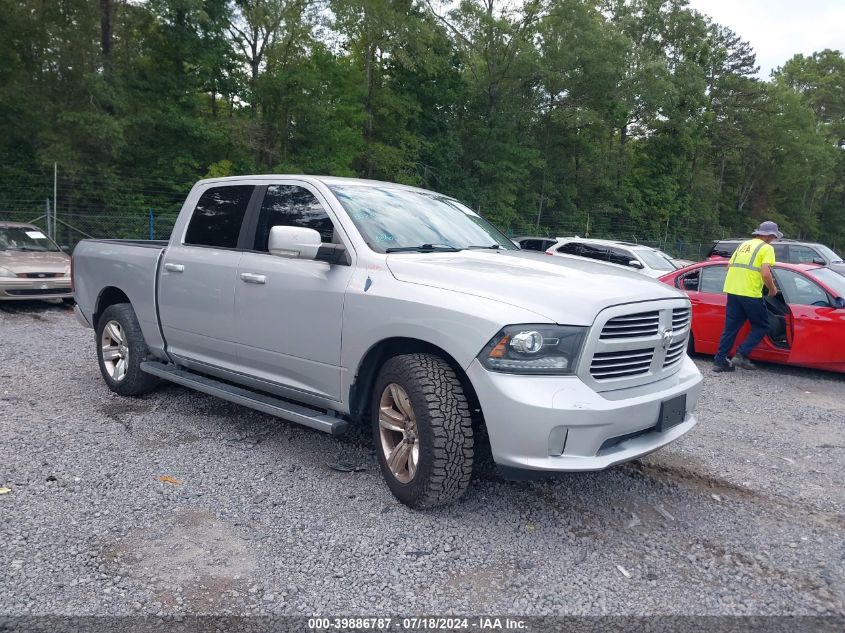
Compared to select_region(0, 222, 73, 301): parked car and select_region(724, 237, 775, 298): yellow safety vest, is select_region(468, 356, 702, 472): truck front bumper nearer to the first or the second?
select_region(724, 237, 775, 298): yellow safety vest

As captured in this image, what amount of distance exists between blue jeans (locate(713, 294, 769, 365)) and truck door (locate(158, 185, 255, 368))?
5.79m

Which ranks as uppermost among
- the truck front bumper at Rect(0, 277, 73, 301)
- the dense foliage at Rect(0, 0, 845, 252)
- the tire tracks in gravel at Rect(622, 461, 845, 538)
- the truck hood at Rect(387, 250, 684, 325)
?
the dense foliage at Rect(0, 0, 845, 252)

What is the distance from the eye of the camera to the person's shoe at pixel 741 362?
26.1 feet

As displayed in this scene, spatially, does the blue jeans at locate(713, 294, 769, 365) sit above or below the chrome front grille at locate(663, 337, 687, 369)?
below

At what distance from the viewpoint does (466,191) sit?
3038 centimetres

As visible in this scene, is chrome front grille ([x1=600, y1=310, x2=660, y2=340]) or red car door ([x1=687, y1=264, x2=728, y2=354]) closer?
chrome front grille ([x1=600, y1=310, x2=660, y2=340])

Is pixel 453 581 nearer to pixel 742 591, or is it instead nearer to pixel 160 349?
pixel 742 591

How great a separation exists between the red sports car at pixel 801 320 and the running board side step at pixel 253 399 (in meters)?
5.98

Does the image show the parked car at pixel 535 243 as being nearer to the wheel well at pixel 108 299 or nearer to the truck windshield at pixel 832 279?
the truck windshield at pixel 832 279

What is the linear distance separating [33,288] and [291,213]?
811cm

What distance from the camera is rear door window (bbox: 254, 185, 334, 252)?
168 inches

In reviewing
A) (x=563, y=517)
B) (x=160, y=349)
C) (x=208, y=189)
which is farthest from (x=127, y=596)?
(x=208, y=189)

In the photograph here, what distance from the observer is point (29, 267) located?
10.7m

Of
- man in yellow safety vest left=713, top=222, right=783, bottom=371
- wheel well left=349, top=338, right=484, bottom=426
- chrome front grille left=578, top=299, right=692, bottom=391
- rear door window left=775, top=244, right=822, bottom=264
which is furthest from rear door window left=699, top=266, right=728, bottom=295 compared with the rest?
rear door window left=775, top=244, right=822, bottom=264
